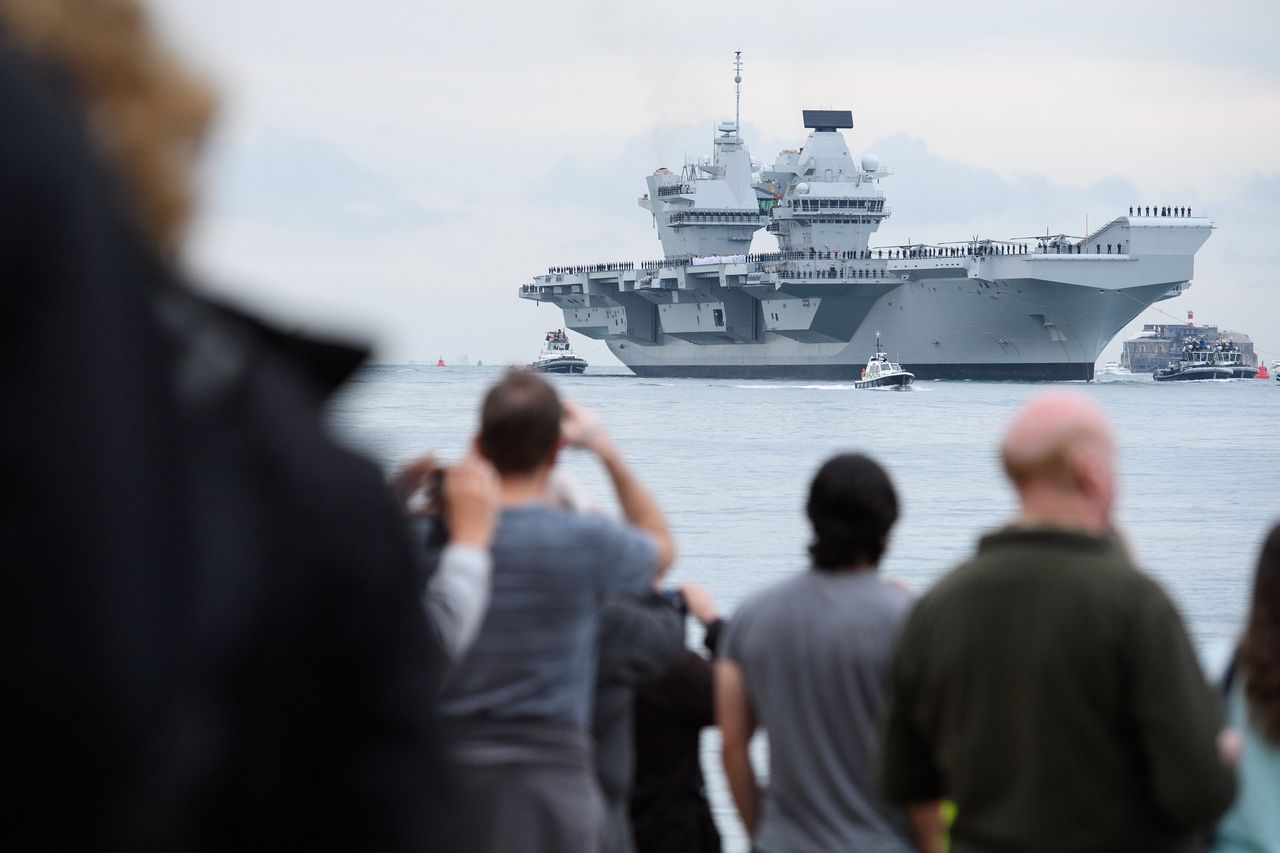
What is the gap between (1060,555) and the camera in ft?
8.08

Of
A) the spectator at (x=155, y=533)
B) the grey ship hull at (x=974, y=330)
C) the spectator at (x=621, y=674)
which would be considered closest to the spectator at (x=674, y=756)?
the spectator at (x=621, y=674)

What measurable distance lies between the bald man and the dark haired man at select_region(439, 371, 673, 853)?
2.04 ft

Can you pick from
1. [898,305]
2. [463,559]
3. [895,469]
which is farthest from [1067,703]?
[898,305]

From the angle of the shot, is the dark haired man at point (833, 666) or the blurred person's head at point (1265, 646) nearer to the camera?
the blurred person's head at point (1265, 646)

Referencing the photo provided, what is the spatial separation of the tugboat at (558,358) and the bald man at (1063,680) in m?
93.8

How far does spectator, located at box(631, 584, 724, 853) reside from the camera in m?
3.86

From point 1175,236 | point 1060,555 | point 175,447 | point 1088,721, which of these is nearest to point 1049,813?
point 1088,721

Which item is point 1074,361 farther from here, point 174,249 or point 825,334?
point 174,249

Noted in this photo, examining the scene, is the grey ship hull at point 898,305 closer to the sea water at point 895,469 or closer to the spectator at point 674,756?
the sea water at point 895,469

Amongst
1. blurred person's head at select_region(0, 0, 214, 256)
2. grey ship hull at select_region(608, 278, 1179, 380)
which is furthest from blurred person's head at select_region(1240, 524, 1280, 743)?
grey ship hull at select_region(608, 278, 1179, 380)

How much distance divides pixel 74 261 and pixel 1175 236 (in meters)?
63.1

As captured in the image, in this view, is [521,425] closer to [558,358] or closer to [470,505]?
[470,505]

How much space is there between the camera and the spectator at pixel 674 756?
3857mm

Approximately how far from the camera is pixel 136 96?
0.72 metres
